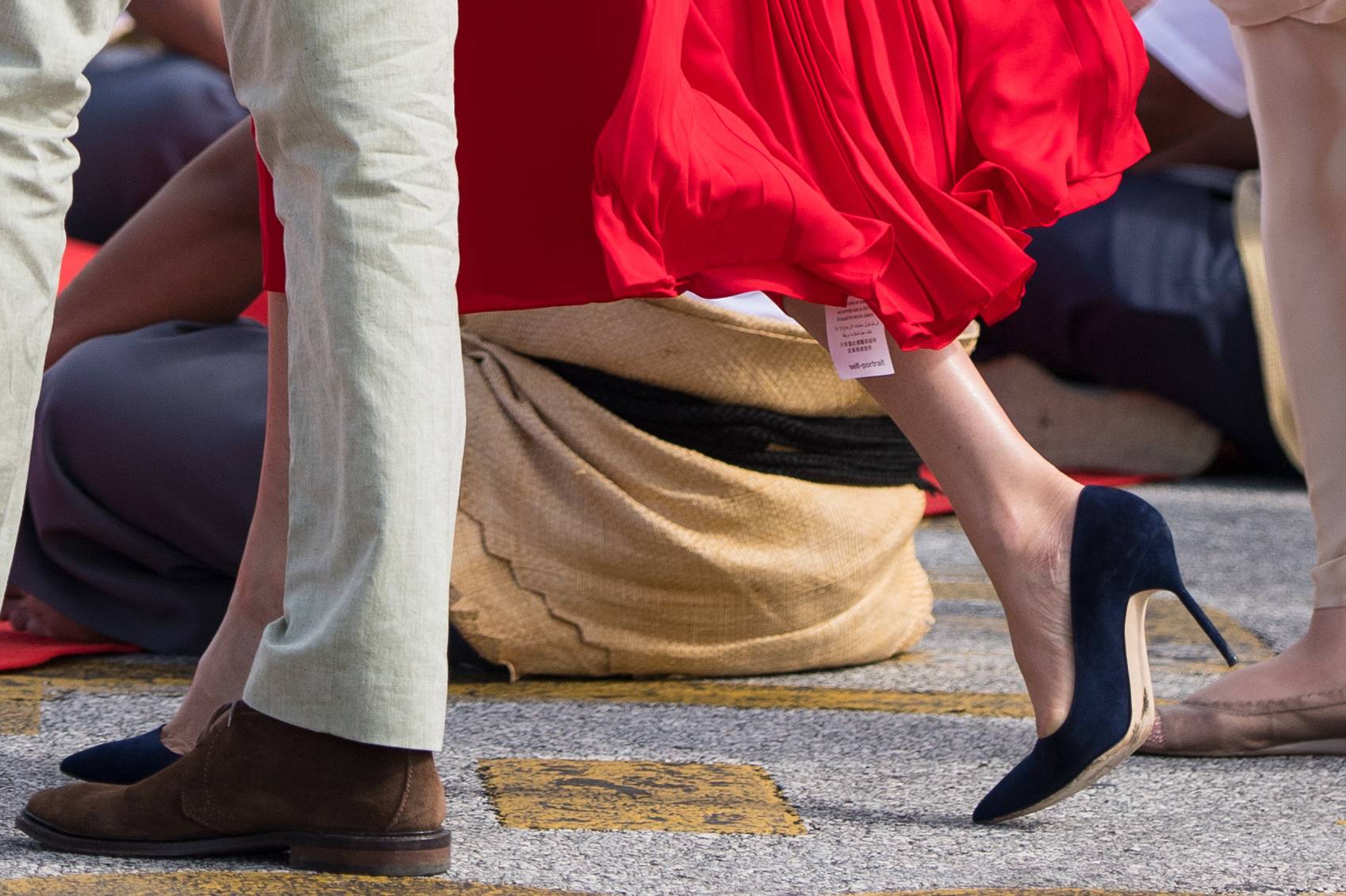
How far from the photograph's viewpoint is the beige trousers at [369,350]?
125cm

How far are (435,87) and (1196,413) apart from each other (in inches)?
135

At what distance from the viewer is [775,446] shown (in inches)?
88.2

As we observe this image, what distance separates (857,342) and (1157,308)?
2825mm

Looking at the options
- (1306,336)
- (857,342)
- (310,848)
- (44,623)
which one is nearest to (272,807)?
(310,848)

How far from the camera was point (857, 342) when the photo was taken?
1.64 metres

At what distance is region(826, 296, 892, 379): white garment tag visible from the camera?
162cm

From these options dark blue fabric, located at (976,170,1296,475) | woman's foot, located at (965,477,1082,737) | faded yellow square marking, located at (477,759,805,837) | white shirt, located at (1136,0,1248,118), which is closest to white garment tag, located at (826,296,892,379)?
woman's foot, located at (965,477,1082,737)

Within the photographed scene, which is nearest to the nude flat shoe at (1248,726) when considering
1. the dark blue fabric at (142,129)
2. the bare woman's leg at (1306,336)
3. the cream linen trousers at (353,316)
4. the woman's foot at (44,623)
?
the bare woman's leg at (1306,336)

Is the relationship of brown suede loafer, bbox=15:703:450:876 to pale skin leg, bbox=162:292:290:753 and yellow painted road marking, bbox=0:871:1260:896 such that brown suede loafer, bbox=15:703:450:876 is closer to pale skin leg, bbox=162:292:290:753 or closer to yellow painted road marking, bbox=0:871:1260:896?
yellow painted road marking, bbox=0:871:1260:896

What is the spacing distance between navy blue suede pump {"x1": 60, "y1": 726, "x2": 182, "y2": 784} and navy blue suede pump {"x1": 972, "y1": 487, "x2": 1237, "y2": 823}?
2.54ft

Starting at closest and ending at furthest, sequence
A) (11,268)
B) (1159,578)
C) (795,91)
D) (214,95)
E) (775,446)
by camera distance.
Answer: (11,268) < (1159,578) < (795,91) < (775,446) < (214,95)

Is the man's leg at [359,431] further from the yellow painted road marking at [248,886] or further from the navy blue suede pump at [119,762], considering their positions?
the navy blue suede pump at [119,762]

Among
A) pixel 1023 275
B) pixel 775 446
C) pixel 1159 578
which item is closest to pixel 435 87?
pixel 1023 275

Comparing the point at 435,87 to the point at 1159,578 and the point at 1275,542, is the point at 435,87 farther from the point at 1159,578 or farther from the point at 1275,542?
the point at 1275,542
